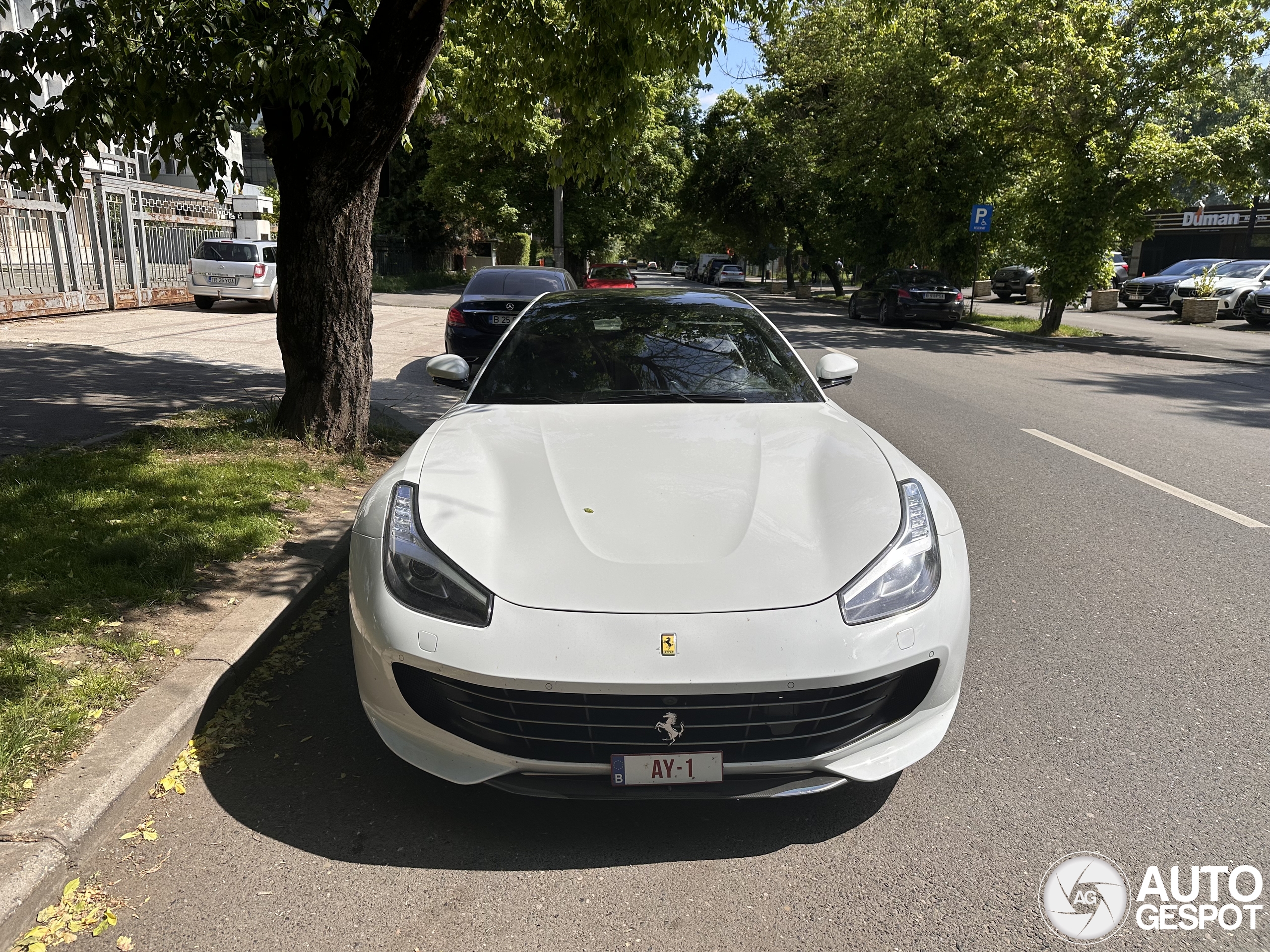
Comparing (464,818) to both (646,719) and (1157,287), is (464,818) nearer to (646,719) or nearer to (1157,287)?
(646,719)

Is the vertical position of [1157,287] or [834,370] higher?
[834,370]

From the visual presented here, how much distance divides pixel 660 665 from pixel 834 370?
8.41 ft

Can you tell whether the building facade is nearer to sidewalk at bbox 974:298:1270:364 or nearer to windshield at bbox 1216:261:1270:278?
windshield at bbox 1216:261:1270:278

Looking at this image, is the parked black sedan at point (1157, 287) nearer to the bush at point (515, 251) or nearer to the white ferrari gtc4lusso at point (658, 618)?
the bush at point (515, 251)

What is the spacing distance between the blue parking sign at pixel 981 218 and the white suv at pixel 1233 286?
8.07 meters

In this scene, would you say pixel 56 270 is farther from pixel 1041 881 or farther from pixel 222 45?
pixel 1041 881

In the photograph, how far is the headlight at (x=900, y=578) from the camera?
2.58 metres

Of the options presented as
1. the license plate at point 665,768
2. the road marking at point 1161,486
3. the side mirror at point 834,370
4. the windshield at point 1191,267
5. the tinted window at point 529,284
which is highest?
the windshield at point 1191,267

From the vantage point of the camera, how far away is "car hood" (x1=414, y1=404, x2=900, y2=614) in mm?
2602

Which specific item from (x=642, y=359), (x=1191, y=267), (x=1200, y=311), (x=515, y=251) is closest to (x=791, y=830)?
(x=642, y=359)

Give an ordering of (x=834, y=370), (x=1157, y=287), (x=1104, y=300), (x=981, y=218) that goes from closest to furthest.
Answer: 1. (x=834, y=370)
2. (x=981, y=218)
3. (x=1157, y=287)
4. (x=1104, y=300)

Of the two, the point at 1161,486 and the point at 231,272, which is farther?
the point at 231,272

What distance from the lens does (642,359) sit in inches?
165

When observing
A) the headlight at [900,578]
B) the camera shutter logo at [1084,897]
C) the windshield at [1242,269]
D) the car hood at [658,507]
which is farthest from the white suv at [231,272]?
the windshield at [1242,269]
